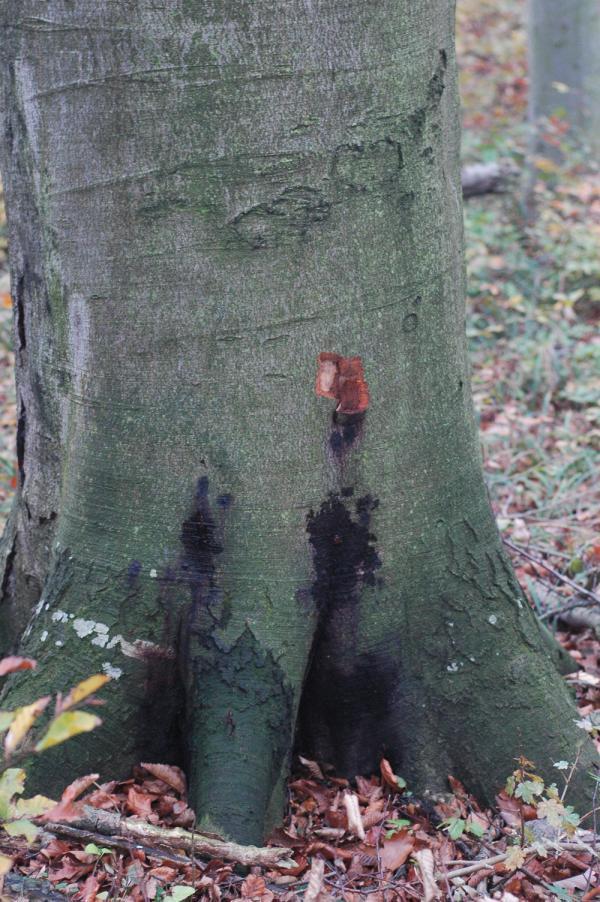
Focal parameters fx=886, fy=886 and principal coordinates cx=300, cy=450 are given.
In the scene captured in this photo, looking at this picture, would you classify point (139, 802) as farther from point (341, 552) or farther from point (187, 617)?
point (341, 552)

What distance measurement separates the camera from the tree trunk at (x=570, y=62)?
878 cm

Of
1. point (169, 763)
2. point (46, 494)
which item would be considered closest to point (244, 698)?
point (169, 763)

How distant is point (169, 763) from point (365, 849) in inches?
22.8

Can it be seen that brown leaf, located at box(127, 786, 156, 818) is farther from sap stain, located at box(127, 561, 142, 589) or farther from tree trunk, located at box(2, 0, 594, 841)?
sap stain, located at box(127, 561, 142, 589)

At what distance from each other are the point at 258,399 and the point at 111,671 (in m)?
0.80

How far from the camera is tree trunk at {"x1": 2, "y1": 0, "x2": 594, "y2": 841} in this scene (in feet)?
6.66

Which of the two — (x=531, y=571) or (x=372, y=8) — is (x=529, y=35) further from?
(x=372, y=8)

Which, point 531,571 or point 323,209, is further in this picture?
point 531,571

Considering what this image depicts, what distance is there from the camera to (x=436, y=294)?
2299mm

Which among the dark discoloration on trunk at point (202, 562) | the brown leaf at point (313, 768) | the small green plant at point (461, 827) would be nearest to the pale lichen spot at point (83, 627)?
the dark discoloration on trunk at point (202, 562)

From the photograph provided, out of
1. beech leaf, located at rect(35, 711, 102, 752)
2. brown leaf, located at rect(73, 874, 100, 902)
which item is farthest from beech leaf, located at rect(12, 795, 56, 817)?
brown leaf, located at rect(73, 874, 100, 902)

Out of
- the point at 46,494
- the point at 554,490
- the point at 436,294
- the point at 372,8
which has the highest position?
the point at 372,8

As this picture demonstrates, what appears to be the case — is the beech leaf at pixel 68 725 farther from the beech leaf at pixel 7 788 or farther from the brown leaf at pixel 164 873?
the brown leaf at pixel 164 873

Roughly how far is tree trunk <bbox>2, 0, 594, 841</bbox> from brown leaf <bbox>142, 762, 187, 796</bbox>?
1.5 inches
